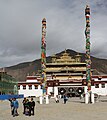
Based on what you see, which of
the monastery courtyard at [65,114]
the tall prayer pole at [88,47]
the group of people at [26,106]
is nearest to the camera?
the monastery courtyard at [65,114]

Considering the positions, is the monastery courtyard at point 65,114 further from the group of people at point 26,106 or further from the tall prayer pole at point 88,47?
the tall prayer pole at point 88,47

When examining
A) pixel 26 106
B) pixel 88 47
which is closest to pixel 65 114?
pixel 26 106

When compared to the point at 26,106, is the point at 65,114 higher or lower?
lower

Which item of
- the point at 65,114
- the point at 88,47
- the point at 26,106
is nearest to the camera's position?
the point at 26,106

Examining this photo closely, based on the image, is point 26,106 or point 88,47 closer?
point 26,106

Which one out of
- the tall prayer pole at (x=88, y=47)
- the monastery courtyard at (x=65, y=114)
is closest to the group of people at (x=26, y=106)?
the monastery courtyard at (x=65, y=114)

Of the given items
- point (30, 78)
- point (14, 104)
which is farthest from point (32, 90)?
point (14, 104)

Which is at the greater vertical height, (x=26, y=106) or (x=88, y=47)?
(x=88, y=47)

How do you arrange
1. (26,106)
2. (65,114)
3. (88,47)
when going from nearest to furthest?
(26,106)
(65,114)
(88,47)

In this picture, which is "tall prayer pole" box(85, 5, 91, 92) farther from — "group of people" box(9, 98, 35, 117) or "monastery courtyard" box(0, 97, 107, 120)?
"group of people" box(9, 98, 35, 117)

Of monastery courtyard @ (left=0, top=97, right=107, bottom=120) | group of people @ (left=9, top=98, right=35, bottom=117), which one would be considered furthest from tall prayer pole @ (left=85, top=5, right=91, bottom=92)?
group of people @ (left=9, top=98, right=35, bottom=117)

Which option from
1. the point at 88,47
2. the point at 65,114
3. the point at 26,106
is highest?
the point at 88,47

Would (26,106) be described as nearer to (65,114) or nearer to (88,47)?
(65,114)

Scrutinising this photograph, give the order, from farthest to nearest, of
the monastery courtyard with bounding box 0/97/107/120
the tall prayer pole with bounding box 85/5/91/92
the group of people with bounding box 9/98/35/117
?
the tall prayer pole with bounding box 85/5/91/92 < the group of people with bounding box 9/98/35/117 < the monastery courtyard with bounding box 0/97/107/120
